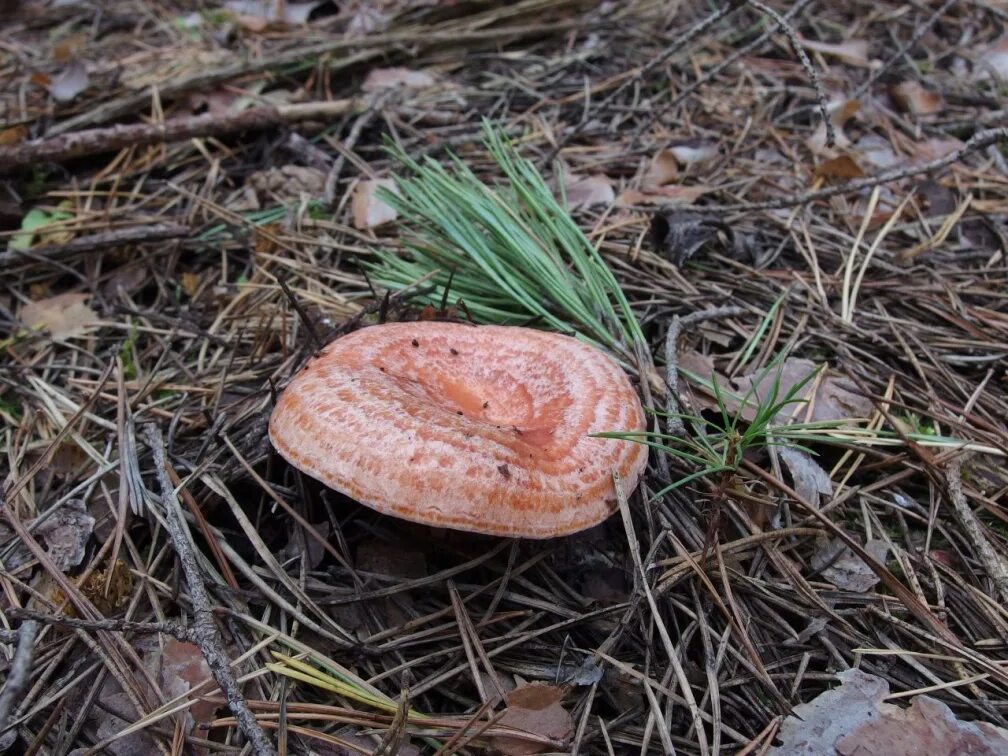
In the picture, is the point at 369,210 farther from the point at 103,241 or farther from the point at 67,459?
the point at 67,459

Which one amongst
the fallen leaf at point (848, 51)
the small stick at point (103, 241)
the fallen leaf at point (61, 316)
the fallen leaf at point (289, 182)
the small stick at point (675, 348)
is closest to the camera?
the small stick at point (675, 348)

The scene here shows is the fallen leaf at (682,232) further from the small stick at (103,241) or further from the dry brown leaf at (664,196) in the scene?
the small stick at (103,241)

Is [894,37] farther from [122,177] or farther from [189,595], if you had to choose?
[189,595]

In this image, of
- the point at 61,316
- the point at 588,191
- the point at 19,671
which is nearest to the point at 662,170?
the point at 588,191

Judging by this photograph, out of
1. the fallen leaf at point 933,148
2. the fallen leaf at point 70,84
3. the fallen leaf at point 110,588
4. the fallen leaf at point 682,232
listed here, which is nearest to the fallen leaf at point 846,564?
the fallen leaf at point 682,232

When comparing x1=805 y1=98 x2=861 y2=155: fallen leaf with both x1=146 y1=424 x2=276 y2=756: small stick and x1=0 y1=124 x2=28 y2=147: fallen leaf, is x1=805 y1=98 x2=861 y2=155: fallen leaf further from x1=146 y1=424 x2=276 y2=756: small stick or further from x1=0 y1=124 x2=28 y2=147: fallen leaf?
x1=0 y1=124 x2=28 y2=147: fallen leaf

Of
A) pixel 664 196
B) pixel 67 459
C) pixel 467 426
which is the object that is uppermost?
pixel 467 426
